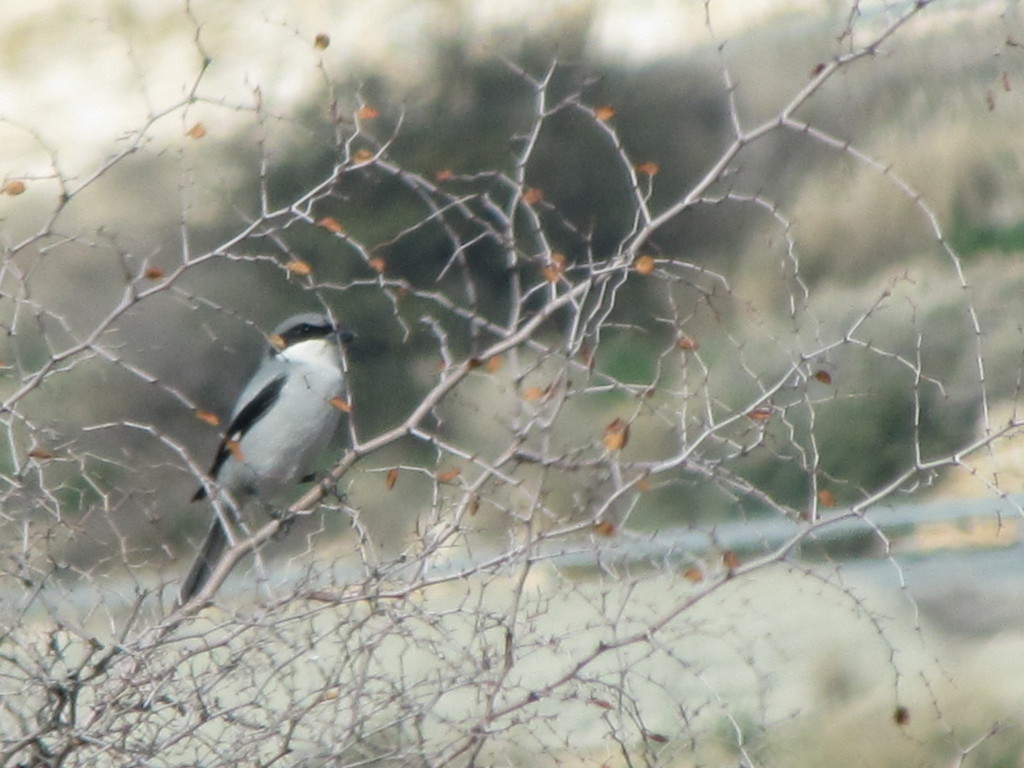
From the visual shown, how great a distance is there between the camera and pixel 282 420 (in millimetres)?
4914

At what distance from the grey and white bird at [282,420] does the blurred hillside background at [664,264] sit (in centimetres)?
10

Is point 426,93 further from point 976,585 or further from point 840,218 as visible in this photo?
point 976,585

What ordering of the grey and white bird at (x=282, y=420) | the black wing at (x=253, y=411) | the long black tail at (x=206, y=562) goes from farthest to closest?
the black wing at (x=253, y=411) → the grey and white bird at (x=282, y=420) → the long black tail at (x=206, y=562)

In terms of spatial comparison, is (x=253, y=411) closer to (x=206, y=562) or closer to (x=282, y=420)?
(x=282, y=420)

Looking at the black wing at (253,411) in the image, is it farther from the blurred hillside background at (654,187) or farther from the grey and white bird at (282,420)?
the blurred hillside background at (654,187)

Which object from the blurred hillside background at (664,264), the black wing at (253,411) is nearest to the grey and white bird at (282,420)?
the black wing at (253,411)

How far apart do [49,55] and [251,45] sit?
954 mm

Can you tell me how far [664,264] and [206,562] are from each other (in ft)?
6.00

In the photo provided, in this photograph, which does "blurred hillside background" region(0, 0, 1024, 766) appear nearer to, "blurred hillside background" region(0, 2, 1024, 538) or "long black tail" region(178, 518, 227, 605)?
"blurred hillside background" region(0, 2, 1024, 538)

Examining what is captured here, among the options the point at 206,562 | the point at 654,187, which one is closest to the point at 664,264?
the point at 654,187

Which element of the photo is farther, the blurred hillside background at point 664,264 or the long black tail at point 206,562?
the blurred hillside background at point 664,264

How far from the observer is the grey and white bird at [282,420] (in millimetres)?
4867

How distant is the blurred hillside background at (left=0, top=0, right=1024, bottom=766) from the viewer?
490 cm

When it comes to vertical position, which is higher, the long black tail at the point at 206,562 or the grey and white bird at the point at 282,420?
the grey and white bird at the point at 282,420
